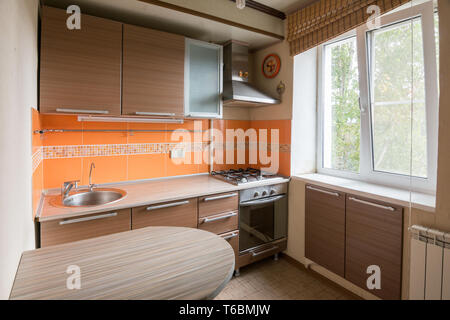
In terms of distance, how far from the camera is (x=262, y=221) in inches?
97.0

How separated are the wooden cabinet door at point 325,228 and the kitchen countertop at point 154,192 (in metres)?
0.39

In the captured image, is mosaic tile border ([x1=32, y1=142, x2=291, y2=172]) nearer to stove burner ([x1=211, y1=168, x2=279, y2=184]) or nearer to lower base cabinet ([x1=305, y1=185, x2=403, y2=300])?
stove burner ([x1=211, y1=168, x2=279, y2=184])

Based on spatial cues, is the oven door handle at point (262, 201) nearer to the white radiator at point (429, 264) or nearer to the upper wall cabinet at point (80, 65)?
the white radiator at point (429, 264)

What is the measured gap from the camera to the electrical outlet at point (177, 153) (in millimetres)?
2564

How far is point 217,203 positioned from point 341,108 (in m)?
1.53

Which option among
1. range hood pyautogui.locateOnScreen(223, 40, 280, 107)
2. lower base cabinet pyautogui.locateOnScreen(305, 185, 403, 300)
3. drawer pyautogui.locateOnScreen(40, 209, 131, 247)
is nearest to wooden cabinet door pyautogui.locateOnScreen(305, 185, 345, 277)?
lower base cabinet pyautogui.locateOnScreen(305, 185, 403, 300)

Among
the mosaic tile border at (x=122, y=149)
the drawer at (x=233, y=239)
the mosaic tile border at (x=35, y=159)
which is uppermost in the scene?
the mosaic tile border at (x=122, y=149)

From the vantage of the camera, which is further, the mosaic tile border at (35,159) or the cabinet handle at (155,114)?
the cabinet handle at (155,114)

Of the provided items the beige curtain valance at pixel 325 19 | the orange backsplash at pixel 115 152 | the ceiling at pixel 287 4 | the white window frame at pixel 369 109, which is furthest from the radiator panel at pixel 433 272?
the ceiling at pixel 287 4

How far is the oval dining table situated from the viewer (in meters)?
0.76

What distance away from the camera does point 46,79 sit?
167 centimetres

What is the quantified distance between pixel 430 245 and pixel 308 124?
152 cm

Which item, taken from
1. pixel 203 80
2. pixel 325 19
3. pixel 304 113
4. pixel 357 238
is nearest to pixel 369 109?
pixel 304 113
